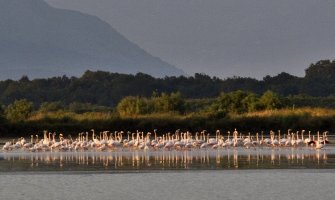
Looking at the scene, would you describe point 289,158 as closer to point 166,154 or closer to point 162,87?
point 166,154

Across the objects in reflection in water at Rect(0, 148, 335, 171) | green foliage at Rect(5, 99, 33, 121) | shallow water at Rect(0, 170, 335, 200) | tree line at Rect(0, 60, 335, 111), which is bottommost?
shallow water at Rect(0, 170, 335, 200)

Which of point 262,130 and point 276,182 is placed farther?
point 262,130

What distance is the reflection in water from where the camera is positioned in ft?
104

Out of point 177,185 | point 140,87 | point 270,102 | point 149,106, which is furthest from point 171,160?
point 140,87

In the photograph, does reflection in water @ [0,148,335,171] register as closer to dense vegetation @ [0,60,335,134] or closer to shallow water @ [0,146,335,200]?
shallow water @ [0,146,335,200]

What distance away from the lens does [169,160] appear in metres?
35.4

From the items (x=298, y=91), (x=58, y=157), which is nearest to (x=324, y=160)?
(x=58, y=157)

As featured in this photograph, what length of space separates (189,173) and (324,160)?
6658mm

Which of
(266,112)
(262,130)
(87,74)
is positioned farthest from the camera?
(87,74)

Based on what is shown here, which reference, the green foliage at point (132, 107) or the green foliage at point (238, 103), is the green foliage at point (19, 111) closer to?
the green foliage at point (132, 107)

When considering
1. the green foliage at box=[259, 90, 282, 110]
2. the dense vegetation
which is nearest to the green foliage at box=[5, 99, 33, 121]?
the dense vegetation

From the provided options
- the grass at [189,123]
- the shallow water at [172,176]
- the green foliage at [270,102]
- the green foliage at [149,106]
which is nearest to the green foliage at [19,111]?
the grass at [189,123]

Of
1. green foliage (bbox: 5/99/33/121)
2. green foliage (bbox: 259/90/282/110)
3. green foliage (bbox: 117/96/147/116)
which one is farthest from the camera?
green foliage (bbox: 117/96/147/116)

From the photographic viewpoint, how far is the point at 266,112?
63281 mm
